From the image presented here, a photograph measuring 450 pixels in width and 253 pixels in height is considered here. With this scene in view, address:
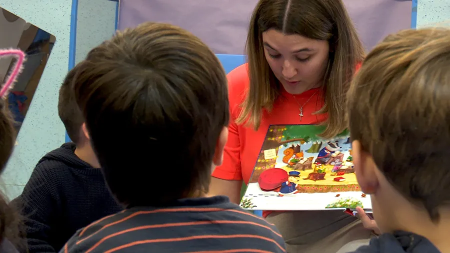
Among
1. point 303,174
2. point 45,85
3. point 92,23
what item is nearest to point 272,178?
point 303,174

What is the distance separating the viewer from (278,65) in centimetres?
126

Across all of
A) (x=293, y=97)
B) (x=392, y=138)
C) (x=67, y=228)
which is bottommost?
(x=67, y=228)

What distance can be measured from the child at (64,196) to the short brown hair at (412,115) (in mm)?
643

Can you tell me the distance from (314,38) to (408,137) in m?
0.69

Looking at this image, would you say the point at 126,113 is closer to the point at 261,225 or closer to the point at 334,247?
the point at 261,225

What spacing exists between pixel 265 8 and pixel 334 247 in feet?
2.05

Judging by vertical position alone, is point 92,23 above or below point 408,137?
below

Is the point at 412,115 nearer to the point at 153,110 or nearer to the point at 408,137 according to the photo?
the point at 408,137

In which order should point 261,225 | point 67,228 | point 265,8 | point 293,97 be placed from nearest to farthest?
point 261,225, point 67,228, point 265,8, point 293,97

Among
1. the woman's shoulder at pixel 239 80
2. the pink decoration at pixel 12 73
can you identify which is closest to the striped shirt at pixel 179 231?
the pink decoration at pixel 12 73

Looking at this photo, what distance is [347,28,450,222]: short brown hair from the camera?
54 centimetres

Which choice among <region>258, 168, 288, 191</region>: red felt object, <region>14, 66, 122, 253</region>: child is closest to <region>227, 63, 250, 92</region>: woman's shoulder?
<region>258, 168, 288, 191</region>: red felt object

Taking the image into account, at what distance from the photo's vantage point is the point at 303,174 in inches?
44.6

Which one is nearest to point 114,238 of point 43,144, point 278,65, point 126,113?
point 126,113
